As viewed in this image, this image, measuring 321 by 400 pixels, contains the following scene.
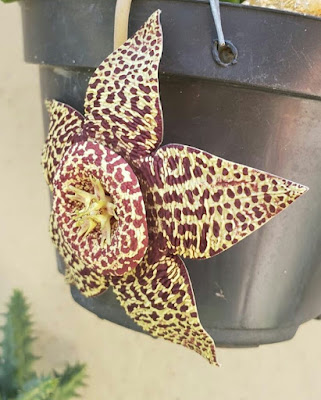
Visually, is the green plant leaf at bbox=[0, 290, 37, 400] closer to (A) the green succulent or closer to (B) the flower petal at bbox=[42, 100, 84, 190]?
(A) the green succulent

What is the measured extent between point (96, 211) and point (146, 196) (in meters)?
0.06

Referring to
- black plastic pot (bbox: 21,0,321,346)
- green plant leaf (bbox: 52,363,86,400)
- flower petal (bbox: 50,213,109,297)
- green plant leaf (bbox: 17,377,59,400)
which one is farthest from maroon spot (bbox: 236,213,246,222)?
green plant leaf (bbox: 52,363,86,400)

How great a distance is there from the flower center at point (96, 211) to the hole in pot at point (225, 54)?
0.19m

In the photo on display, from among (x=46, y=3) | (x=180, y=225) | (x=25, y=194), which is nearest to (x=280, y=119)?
(x=180, y=225)

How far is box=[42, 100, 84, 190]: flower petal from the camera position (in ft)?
2.16

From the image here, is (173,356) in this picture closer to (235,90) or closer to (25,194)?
(25,194)

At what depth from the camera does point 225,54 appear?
22.8 inches

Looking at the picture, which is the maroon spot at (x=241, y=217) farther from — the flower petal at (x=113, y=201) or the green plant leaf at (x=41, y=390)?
the green plant leaf at (x=41, y=390)

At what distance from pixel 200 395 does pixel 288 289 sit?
0.55 m

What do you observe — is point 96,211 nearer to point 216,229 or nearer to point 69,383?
point 216,229

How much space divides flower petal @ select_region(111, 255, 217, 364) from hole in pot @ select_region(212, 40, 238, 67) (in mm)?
224

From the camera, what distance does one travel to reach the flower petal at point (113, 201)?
58 cm

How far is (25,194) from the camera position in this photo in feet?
3.80

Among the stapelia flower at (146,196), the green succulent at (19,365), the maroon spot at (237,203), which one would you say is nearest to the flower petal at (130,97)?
the stapelia flower at (146,196)
